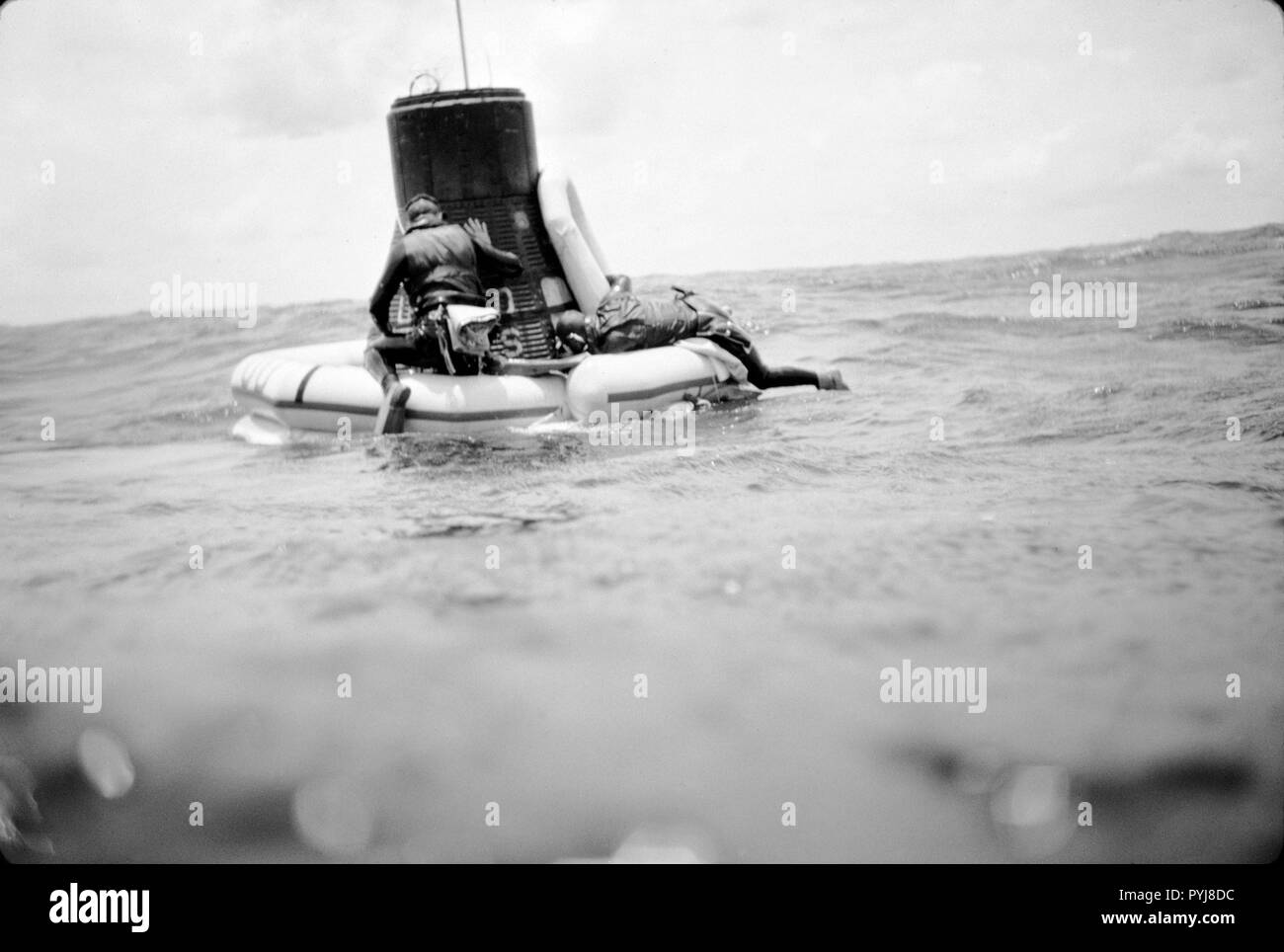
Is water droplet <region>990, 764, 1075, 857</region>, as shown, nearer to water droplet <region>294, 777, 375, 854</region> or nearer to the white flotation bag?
water droplet <region>294, 777, 375, 854</region>

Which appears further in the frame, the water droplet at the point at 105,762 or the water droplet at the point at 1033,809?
the water droplet at the point at 105,762

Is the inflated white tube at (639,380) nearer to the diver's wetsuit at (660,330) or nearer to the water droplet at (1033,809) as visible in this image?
the diver's wetsuit at (660,330)

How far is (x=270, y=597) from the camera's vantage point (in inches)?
152

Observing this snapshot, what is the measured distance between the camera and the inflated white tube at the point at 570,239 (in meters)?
6.95

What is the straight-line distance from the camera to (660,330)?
22.1 feet

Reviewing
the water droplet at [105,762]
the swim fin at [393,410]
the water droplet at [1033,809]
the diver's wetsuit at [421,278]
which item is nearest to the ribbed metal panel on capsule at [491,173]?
the diver's wetsuit at [421,278]

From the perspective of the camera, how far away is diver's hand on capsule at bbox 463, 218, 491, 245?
6486 mm

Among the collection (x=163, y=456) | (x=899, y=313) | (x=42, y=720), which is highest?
(x=899, y=313)

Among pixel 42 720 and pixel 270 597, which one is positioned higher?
pixel 270 597

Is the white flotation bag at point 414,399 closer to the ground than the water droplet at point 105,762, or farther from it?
farther from it

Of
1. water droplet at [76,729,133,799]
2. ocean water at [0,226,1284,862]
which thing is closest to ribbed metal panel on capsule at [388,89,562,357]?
ocean water at [0,226,1284,862]
